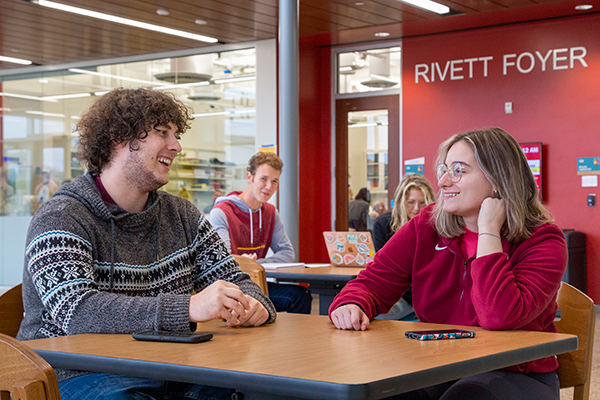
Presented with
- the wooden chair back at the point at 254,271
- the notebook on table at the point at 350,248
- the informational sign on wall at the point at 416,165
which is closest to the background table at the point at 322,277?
the notebook on table at the point at 350,248

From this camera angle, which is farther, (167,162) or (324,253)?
(324,253)

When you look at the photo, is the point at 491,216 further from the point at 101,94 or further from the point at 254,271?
the point at 101,94

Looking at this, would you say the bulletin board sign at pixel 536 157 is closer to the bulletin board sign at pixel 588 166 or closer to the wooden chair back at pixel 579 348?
the bulletin board sign at pixel 588 166

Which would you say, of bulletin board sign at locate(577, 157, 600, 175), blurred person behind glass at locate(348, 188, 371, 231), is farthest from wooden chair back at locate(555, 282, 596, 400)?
blurred person behind glass at locate(348, 188, 371, 231)

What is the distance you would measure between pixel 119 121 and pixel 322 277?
1958mm

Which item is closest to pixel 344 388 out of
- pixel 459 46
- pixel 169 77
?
pixel 459 46

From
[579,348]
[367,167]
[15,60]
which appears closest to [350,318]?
[579,348]

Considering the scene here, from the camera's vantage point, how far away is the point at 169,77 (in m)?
8.96

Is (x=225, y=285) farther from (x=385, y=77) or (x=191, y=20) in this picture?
(x=385, y=77)

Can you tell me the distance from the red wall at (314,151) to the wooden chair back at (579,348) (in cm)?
653

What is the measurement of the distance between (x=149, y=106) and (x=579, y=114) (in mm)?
6299

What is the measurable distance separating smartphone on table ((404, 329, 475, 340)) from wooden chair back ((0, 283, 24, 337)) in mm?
1274

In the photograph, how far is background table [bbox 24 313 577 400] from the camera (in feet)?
3.95

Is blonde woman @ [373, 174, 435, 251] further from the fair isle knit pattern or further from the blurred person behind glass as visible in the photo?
the blurred person behind glass
